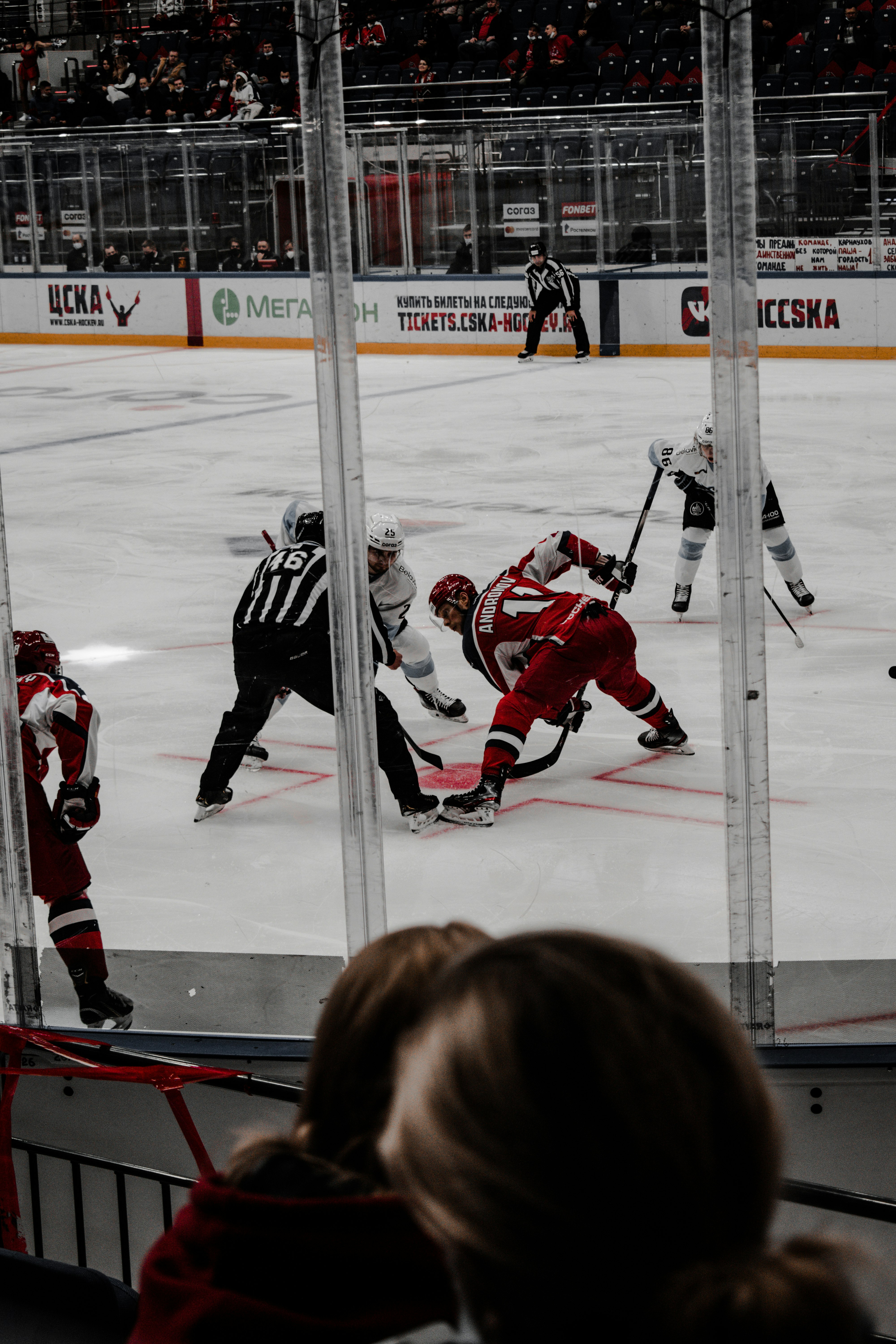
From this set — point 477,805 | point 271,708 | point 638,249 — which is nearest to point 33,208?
point 638,249

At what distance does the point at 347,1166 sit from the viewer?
35.2 inches

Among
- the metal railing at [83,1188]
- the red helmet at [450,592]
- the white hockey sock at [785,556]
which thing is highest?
the red helmet at [450,592]

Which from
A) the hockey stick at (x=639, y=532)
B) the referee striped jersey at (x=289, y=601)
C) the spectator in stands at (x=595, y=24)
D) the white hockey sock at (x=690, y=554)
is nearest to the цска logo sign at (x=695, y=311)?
the hockey stick at (x=639, y=532)

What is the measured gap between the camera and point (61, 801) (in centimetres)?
276

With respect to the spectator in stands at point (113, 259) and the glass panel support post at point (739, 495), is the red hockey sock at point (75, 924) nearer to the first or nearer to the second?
the glass panel support post at point (739, 495)

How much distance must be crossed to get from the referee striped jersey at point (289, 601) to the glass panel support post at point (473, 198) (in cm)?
563

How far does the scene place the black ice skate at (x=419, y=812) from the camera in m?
3.57

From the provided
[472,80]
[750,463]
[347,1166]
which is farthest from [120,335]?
[347,1166]

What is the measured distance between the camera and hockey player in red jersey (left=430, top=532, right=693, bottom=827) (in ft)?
12.7

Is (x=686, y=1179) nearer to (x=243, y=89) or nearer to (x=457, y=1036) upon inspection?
(x=457, y=1036)

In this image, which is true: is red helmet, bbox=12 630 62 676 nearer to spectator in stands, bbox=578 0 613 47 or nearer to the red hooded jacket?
the red hooded jacket

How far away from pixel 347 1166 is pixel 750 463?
1462 millimetres

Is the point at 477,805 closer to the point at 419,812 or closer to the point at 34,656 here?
the point at 419,812

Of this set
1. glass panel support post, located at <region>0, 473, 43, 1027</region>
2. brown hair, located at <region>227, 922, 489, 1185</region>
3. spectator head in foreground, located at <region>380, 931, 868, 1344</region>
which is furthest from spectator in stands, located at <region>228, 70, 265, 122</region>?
spectator head in foreground, located at <region>380, 931, 868, 1344</region>
